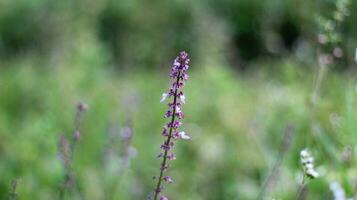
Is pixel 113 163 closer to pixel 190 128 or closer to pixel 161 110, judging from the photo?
pixel 190 128

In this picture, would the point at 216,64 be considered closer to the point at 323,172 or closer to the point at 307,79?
the point at 307,79

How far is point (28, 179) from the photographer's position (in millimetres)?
3688

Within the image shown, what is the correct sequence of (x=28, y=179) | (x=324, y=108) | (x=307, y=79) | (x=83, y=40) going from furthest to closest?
1. (x=83, y=40)
2. (x=307, y=79)
3. (x=324, y=108)
4. (x=28, y=179)

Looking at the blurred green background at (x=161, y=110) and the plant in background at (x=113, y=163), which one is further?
the blurred green background at (x=161, y=110)

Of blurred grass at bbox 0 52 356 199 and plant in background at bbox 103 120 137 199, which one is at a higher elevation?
blurred grass at bbox 0 52 356 199

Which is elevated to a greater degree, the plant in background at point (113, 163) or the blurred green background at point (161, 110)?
the blurred green background at point (161, 110)

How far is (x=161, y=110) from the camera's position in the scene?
535 cm

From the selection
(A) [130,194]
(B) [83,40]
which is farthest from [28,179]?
(B) [83,40]

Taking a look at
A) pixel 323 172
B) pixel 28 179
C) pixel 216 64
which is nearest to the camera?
pixel 323 172

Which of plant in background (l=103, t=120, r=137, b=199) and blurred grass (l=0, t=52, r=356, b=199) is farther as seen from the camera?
blurred grass (l=0, t=52, r=356, b=199)

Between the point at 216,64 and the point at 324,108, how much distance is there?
7.36 ft

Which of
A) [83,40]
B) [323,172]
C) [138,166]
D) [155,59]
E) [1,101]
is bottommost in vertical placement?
[323,172]

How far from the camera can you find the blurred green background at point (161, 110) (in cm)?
363

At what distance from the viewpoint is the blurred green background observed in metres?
3.63
